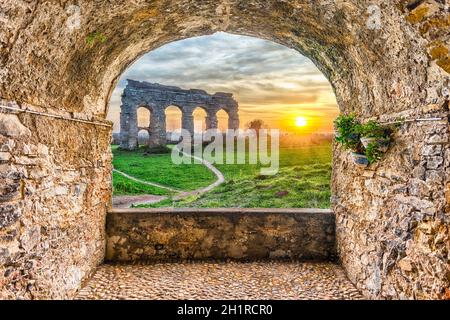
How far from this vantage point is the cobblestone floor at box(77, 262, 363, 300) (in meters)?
4.57

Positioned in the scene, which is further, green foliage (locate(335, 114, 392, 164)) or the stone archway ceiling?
green foliage (locate(335, 114, 392, 164))

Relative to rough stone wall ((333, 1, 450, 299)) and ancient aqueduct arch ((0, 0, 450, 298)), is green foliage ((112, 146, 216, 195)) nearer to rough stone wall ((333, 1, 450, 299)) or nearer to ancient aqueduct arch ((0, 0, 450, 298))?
ancient aqueduct arch ((0, 0, 450, 298))

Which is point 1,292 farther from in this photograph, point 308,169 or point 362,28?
point 308,169

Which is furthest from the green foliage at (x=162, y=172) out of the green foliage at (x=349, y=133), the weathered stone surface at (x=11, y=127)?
the green foliage at (x=349, y=133)

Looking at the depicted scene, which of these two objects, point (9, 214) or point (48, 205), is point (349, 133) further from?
point (9, 214)

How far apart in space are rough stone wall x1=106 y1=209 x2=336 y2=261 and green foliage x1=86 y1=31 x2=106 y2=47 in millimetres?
2912

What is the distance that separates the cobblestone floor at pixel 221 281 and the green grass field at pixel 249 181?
4.74 metres

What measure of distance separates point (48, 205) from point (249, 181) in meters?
10.8

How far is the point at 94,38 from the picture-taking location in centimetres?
412

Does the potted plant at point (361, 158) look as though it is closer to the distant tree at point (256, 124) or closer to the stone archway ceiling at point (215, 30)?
the stone archway ceiling at point (215, 30)

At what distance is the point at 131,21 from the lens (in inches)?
171

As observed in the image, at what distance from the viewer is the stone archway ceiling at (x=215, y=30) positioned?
2.95 m

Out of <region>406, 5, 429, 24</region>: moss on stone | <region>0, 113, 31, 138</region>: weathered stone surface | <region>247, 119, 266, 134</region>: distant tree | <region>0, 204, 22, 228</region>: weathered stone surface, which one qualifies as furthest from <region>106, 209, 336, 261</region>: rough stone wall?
<region>247, 119, 266, 134</region>: distant tree
